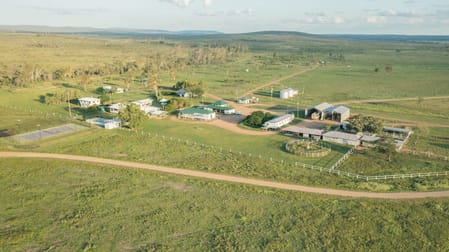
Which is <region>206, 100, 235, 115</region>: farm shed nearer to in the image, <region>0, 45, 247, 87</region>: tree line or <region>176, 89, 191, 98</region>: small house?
<region>176, 89, 191, 98</region>: small house

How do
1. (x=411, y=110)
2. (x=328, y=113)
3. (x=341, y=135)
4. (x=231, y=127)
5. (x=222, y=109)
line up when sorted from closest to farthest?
(x=341, y=135) < (x=231, y=127) < (x=328, y=113) < (x=222, y=109) < (x=411, y=110)

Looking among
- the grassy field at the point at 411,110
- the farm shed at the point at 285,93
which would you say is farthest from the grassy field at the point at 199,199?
the farm shed at the point at 285,93

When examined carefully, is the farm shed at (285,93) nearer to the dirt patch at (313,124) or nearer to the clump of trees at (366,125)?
the dirt patch at (313,124)

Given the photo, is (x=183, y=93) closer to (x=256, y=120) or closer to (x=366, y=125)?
(x=256, y=120)

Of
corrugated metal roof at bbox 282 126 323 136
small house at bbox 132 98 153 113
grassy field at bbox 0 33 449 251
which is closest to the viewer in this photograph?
grassy field at bbox 0 33 449 251

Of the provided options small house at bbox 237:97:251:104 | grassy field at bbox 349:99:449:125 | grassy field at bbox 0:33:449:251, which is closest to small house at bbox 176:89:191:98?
small house at bbox 237:97:251:104

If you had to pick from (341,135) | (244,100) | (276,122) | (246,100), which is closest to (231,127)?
(276,122)

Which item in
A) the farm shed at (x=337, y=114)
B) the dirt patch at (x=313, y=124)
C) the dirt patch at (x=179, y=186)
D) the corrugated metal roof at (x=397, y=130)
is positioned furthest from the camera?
the farm shed at (x=337, y=114)
